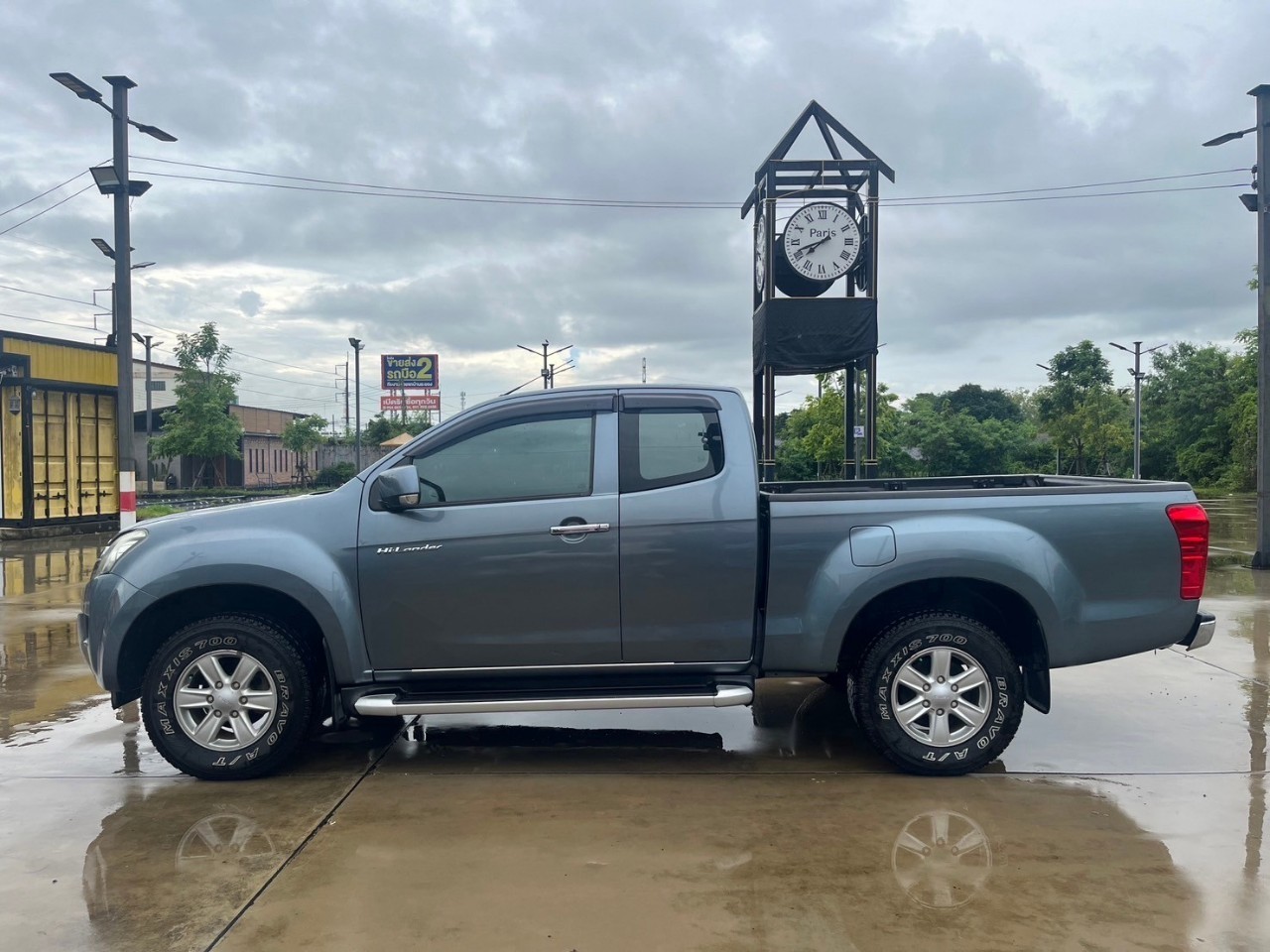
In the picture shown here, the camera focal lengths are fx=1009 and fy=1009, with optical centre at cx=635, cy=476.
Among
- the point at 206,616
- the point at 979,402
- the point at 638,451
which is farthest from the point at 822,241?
the point at 979,402

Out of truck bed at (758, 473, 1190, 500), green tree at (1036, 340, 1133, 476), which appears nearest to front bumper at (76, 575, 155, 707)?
truck bed at (758, 473, 1190, 500)

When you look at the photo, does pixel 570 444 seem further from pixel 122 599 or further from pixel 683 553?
pixel 122 599

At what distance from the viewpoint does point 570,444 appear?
5.13 meters

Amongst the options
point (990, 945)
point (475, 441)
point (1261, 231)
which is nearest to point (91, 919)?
point (475, 441)

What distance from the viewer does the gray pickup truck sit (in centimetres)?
491

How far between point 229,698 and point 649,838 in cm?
221

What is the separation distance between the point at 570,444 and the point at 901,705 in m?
2.10

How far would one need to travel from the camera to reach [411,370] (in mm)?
70500

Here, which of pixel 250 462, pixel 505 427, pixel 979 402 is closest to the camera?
pixel 505 427

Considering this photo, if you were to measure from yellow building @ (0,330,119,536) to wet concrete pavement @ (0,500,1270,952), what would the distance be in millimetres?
18713

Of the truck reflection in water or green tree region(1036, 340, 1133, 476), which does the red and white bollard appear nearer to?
the truck reflection in water

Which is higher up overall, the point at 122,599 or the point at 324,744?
the point at 122,599

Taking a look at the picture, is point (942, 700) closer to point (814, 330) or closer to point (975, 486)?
point (975, 486)

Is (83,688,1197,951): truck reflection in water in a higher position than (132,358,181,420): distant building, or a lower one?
lower
